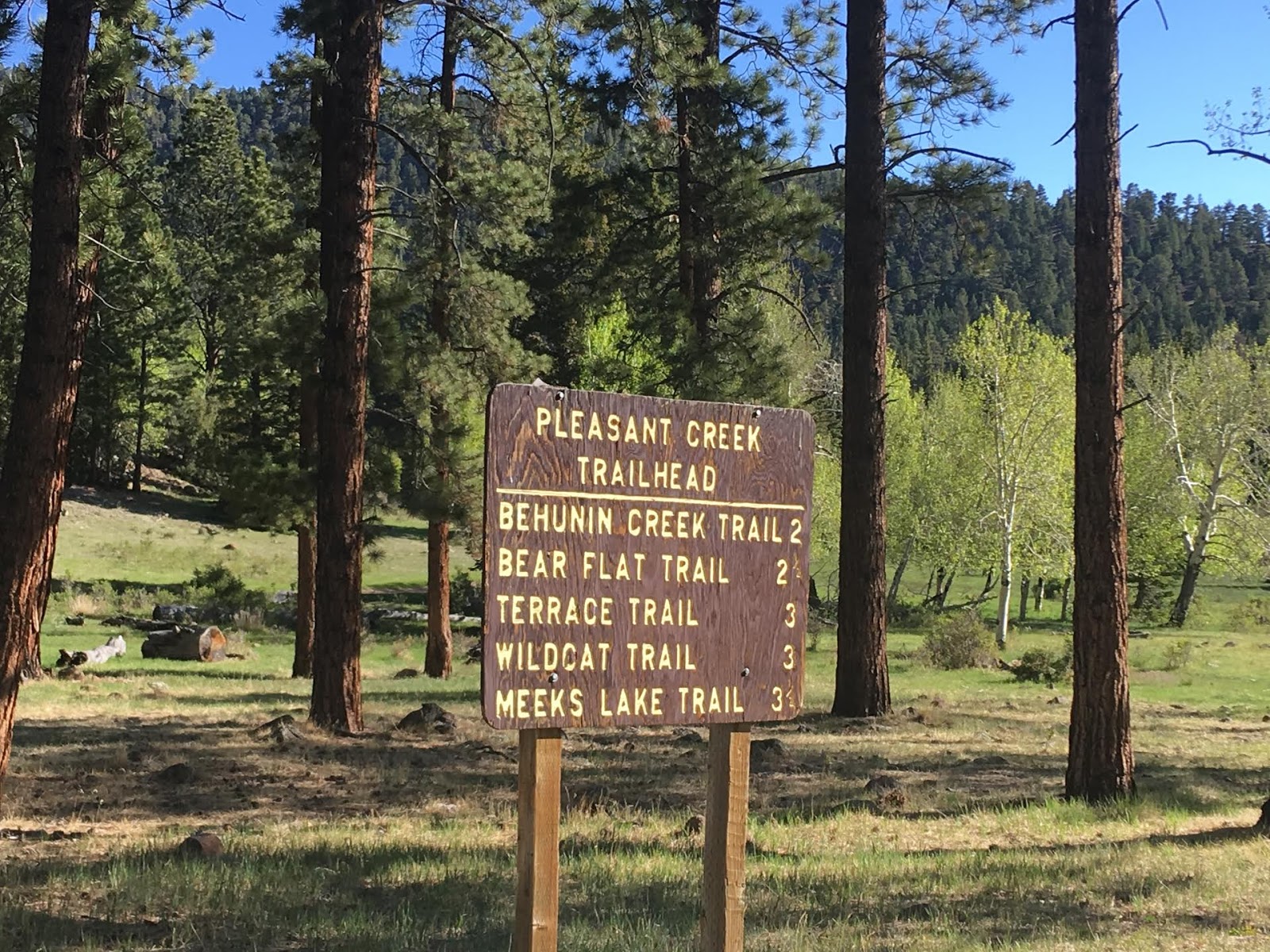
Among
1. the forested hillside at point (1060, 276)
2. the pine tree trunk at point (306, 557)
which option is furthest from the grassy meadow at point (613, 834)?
the forested hillside at point (1060, 276)

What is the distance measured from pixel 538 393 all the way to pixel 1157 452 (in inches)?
1831

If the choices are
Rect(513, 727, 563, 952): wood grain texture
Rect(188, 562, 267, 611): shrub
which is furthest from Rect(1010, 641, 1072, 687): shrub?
Rect(188, 562, 267, 611): shrub

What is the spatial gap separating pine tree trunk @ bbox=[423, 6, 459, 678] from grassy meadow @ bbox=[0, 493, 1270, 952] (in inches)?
141

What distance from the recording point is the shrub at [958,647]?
2422cm

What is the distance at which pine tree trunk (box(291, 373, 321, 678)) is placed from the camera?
59.4 ft

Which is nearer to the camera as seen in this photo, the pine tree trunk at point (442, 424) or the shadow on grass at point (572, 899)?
the shadow on grass at point (572, 899)

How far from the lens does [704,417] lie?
430 cm

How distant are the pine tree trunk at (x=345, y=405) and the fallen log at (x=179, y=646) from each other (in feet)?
38.2

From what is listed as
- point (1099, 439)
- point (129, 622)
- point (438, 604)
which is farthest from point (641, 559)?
point (129, 622)

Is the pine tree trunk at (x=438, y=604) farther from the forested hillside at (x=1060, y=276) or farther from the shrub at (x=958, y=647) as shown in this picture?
the forested hillside at (x=1060, y=276)

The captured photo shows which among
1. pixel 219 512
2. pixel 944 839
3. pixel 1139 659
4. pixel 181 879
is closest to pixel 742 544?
pixel 181 879

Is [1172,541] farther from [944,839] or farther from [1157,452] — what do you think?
[944,839]

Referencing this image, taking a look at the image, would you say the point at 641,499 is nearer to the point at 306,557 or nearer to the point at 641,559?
the point at 641,559

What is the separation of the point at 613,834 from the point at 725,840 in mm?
3486
